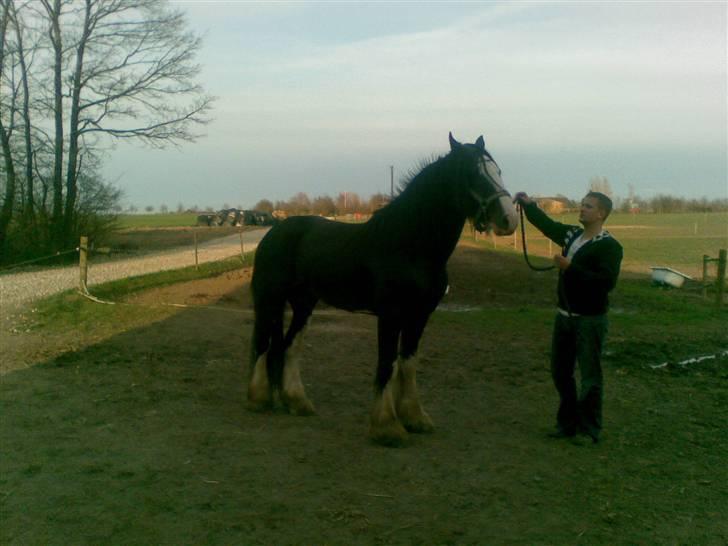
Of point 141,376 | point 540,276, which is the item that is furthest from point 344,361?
point 540,276

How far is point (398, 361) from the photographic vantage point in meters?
5.88

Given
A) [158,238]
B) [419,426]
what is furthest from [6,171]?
[419,426]

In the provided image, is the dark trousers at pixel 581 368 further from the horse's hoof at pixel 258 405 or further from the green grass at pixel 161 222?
the green grass at pixel 161 222

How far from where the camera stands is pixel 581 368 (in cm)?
556

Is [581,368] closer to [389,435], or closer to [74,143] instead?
[389,435]

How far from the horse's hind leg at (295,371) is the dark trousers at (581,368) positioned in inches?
86.2

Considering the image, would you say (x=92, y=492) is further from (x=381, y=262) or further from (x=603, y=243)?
(x=603, y=243)

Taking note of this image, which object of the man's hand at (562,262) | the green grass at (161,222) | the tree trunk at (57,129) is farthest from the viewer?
the green grass at (161,222)

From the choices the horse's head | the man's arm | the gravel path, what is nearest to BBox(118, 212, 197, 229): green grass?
the gravel path

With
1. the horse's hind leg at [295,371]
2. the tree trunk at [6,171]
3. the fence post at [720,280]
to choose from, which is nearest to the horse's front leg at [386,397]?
the horse's hind leg at [295,371]

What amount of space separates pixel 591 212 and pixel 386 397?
6.78 ft

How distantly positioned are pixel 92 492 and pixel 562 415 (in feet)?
11.5

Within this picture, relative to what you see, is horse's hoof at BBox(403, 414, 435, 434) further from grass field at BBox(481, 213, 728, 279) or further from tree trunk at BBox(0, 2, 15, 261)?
tree trunk at BBox(0, 2, 15, 261)

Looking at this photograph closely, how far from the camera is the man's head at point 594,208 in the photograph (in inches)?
214
